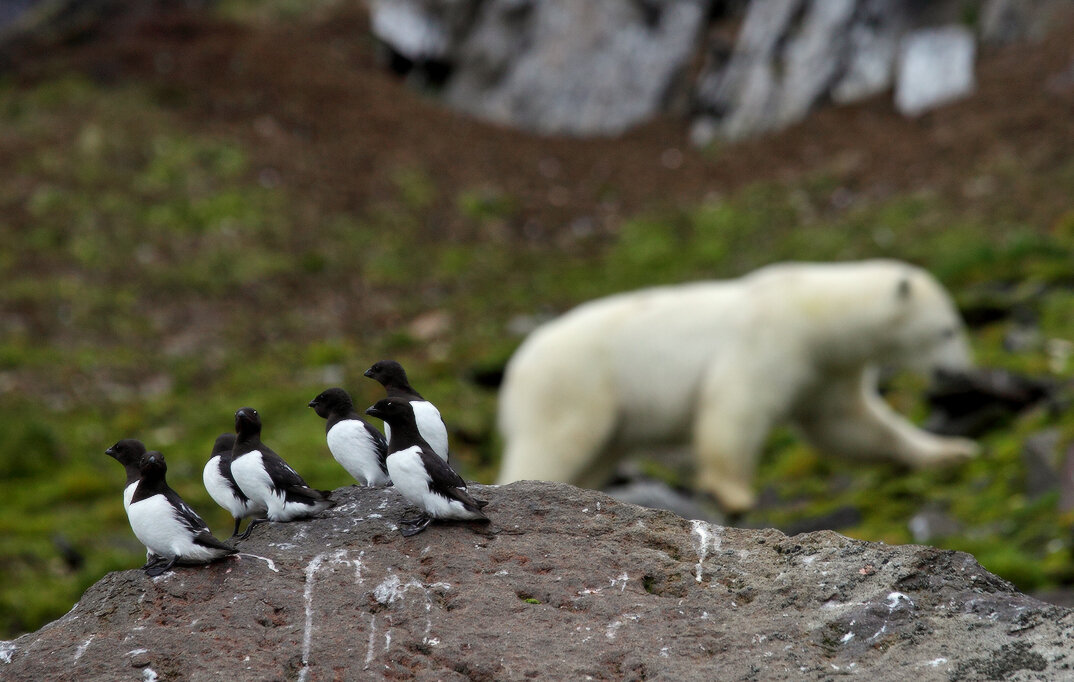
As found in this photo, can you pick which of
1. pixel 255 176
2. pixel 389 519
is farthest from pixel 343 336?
pixel 389 519

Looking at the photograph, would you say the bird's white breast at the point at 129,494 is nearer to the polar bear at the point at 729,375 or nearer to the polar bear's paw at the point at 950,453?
the polar bear at the point at 729,375

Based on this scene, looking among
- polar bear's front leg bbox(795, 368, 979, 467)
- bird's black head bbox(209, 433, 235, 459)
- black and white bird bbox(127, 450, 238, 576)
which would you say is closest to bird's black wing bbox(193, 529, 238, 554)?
black and white bird bbox(127, 450, 238, 576)

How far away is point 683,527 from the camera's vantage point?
459cm

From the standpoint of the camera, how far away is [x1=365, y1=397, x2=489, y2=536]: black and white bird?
4.21 m

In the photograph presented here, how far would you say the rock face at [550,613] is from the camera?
369 centimetres

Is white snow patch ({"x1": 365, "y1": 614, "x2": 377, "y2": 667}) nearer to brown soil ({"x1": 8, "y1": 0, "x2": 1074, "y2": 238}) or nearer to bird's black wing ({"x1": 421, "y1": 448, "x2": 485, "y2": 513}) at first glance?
bird's black wing ({"x1": 421, "y1": 448, "x2": 485, "y2": 513})

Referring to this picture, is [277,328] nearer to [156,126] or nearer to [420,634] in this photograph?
[156,126]

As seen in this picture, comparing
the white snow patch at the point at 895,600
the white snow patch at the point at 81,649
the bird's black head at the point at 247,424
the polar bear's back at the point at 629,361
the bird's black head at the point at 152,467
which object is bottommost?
the polar bear's back at the point at 629,361

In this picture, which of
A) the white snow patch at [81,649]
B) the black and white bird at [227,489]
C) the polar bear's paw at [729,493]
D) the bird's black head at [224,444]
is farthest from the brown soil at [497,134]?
the white snow patch at [81,649]

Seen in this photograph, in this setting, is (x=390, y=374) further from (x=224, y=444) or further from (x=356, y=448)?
(x=224, y=444)

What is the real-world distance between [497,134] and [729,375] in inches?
783

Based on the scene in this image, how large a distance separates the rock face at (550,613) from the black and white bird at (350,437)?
1.11ft

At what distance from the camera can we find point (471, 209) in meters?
25.4

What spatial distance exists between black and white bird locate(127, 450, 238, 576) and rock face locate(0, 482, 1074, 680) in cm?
7
